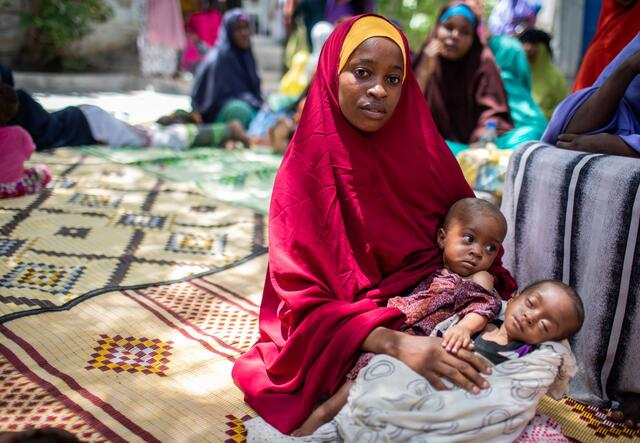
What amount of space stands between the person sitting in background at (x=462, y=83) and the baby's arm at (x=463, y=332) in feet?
10.2

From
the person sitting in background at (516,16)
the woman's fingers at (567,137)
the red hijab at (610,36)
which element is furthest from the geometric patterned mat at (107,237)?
the person sitting in background at (516,16)

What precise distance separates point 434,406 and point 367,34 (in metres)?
1.18

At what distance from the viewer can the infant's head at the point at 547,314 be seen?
66.3 inches

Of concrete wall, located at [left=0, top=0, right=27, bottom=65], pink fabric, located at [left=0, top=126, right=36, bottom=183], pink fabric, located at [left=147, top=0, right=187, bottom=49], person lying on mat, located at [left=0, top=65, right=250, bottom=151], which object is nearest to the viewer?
pink fabric, located at [left=0, top=126, right=36, bottom=183]

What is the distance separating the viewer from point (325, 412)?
1.73 metres

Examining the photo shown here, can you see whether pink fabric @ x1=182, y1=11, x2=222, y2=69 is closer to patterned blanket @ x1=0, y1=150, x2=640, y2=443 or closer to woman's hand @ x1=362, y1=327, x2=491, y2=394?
patterned blanket @ x1=0, y1=150, x2=640, y2=443

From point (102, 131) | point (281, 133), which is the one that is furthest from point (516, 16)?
point (102, 131)

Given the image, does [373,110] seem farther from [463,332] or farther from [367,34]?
[463,332]

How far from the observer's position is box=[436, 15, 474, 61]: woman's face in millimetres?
4660

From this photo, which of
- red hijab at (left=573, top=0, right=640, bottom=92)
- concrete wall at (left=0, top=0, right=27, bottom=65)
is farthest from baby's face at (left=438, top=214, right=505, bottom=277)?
concrete wall at (left=0, top=0, right=27, bottom=65)

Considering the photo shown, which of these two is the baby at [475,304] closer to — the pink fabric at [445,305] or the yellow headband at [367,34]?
the pink fabric at [445,305]

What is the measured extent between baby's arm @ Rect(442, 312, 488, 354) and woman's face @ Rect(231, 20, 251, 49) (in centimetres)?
613

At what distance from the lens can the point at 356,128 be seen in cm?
203

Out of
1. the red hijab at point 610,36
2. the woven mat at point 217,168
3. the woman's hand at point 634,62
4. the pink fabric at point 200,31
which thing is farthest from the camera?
the pink fabric at point 200,31
